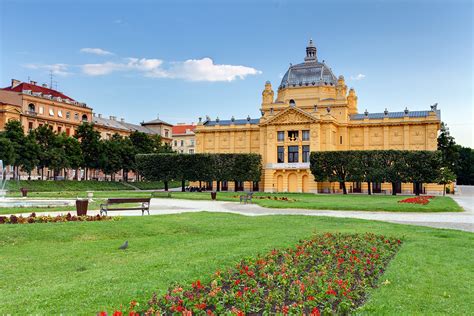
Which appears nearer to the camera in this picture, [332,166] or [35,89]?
[332,166]

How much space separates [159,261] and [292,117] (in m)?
65.2

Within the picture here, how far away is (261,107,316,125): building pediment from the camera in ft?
242

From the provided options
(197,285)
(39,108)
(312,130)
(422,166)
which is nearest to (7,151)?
(39,108)

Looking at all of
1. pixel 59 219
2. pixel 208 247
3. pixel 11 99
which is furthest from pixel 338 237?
pixel 11 99

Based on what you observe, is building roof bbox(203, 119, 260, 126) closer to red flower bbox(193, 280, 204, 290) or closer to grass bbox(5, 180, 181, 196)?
grass bbox(5, 180, 181, 196)

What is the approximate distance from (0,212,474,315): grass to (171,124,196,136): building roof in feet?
398

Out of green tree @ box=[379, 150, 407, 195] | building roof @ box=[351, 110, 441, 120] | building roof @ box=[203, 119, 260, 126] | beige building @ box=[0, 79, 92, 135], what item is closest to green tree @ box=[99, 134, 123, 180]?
beige building @ box=[0, 79, 92, 135]

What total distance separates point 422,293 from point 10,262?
10.3m

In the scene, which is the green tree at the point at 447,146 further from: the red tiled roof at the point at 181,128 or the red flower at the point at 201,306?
the red flower at the point at 201,306

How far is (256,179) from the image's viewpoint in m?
73.2

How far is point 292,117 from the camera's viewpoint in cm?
7525

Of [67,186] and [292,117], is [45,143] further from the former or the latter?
[292,117]

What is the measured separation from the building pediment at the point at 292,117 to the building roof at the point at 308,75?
851 cm

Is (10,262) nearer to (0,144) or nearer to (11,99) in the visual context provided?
(0,144)
